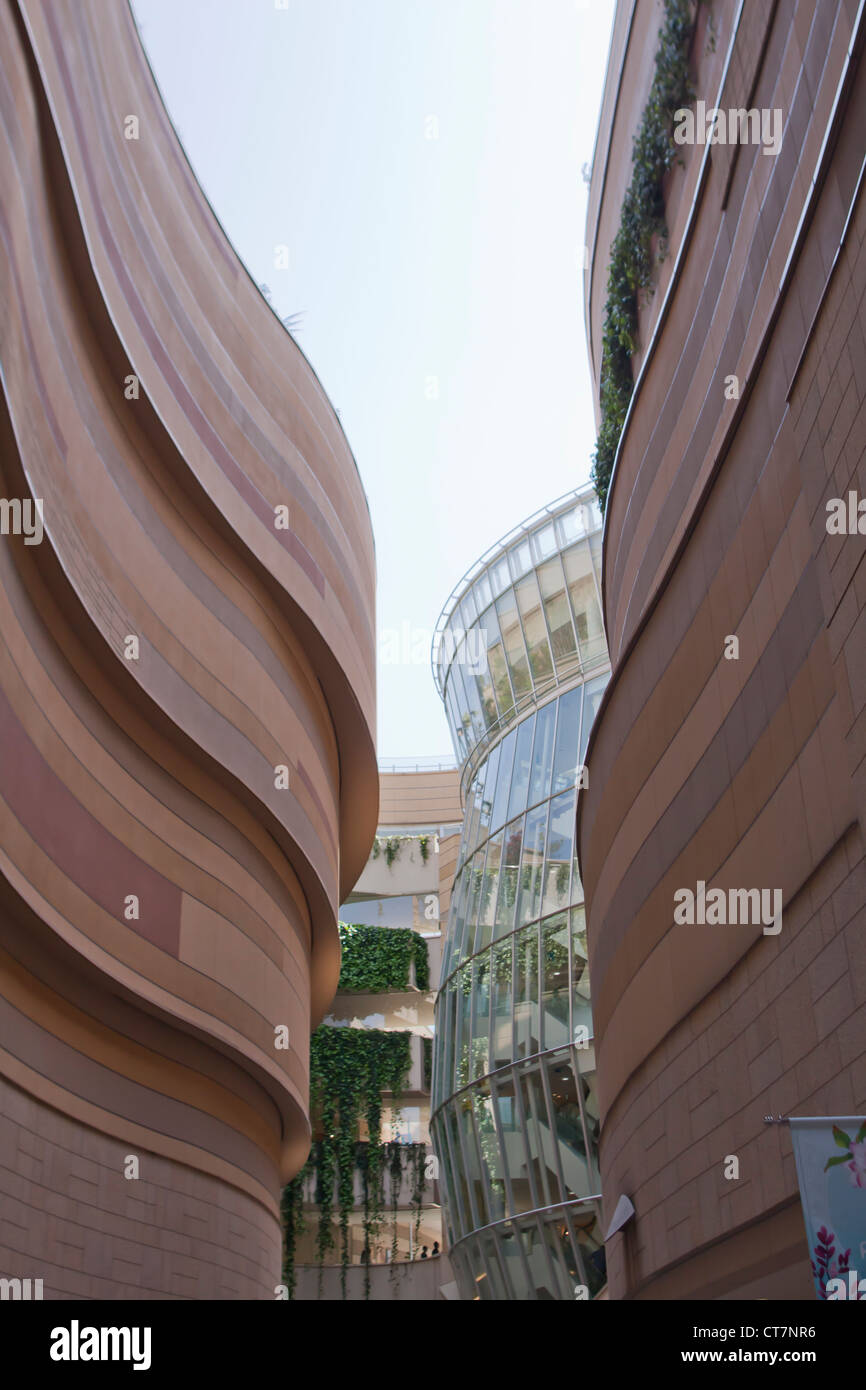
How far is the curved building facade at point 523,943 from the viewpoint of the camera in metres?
21.3

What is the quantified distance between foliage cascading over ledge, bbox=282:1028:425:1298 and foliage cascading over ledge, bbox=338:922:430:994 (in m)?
2.13

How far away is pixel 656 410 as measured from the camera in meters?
12.6

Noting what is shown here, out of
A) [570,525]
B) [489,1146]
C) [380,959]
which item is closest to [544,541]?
[570,525]

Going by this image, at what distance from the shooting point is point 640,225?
14320 mm

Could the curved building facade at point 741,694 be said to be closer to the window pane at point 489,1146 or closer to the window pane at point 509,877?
the window pane at point 489,1146

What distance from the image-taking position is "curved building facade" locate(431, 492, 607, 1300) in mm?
21266

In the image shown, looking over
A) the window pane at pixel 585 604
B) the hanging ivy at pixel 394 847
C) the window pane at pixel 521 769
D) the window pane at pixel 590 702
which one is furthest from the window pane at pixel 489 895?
the hanging ivy at pixel 394 847

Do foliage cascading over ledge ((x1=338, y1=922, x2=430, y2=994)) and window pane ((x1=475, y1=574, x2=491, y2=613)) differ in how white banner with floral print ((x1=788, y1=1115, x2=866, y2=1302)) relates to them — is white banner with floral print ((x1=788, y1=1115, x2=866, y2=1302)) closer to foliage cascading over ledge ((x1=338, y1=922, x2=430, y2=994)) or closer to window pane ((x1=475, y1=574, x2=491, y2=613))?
window pane ((x1=475, y1=574, x2=491, y2=613))

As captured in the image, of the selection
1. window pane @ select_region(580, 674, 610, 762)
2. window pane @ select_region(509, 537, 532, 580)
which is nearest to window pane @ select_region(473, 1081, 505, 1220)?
window pane @ select_region(580, 674, 610, 762)

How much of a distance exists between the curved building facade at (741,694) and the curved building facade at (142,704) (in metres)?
4.62

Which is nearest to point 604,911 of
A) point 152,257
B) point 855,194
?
point 855,194
